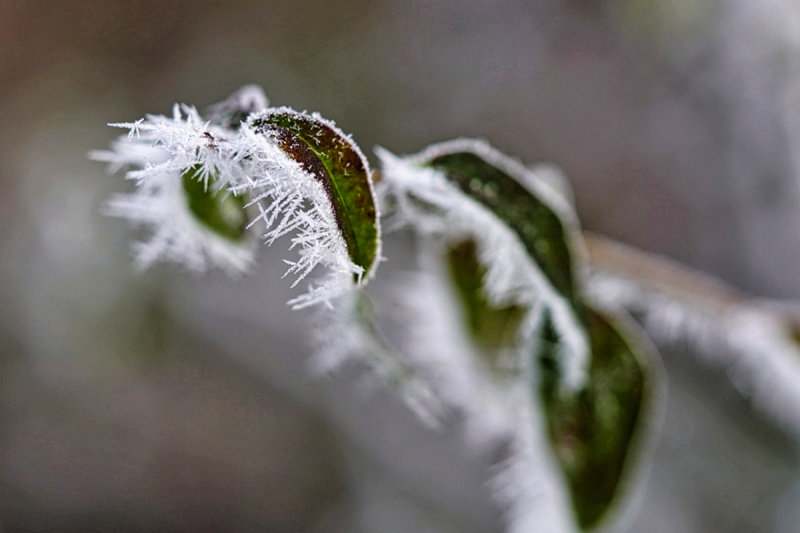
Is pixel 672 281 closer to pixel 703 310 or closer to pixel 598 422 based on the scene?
pixel 703 310

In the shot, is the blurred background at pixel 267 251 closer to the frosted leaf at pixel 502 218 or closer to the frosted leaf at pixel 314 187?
the frosted leaf at pixel 502 218

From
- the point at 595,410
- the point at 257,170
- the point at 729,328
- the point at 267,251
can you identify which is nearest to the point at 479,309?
the point at 595,410

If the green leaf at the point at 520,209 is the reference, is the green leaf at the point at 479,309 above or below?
below

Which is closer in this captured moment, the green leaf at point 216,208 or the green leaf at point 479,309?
the green leaf at point 216,208

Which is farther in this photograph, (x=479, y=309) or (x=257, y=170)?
(x=479, y=309)

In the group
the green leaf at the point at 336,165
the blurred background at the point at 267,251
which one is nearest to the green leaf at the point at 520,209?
the green leaf at the point at 336,165

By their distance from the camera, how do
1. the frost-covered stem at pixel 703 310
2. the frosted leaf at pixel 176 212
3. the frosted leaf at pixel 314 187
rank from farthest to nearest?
the frost-covered stem at pixel 703 310 → the frosted leaf at pixel 176 212 → the frosted leaf at pixel 314 187

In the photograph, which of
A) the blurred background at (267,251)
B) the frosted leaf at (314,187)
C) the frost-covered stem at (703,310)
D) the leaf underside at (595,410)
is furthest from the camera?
the blurred background at (267,251)
